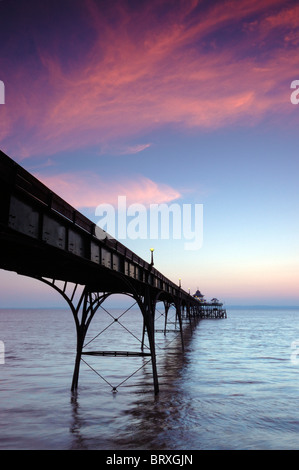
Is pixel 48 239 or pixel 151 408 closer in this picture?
pixel 48 239

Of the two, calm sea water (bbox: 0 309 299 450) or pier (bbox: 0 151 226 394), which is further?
calm sea water (bbox: 0 309 299 450)

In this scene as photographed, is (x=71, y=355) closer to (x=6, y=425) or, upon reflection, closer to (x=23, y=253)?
(x=6, y=425)

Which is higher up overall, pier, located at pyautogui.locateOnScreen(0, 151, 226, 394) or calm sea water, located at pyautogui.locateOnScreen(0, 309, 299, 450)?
pier, located at pyautogui.locateOnScreen(0, 151, 226, 394)

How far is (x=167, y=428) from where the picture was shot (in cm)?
1477

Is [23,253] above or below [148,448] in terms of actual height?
above

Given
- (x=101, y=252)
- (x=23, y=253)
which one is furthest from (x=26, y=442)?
(x=101, y=252)

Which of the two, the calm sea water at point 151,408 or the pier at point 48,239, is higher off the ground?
the pier at point 48,239

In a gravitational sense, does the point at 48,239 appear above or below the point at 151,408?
above

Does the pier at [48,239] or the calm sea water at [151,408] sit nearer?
the pier at [48,239]
